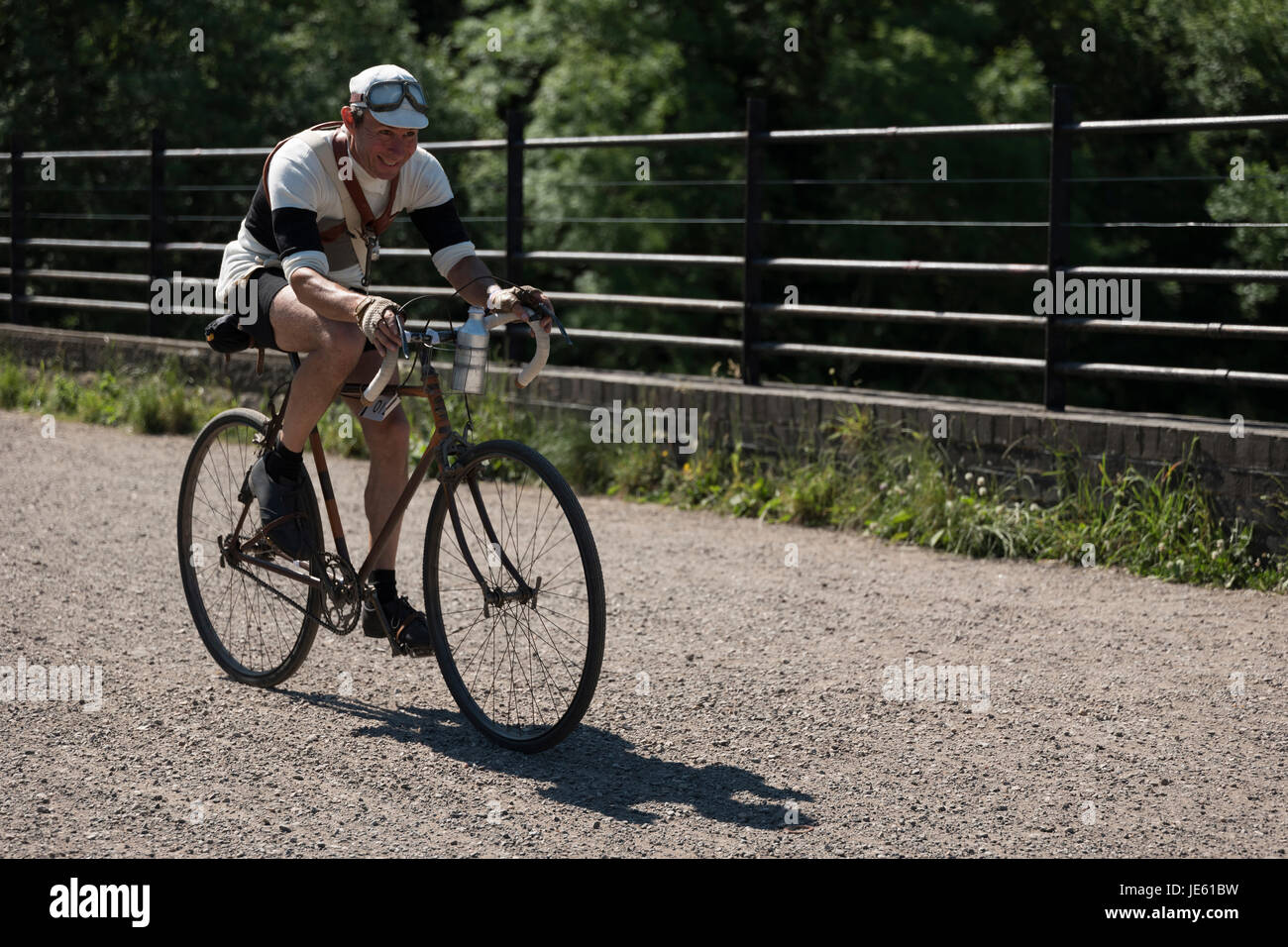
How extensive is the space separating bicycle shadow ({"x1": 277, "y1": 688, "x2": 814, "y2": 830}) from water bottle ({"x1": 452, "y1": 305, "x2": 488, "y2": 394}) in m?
1.08

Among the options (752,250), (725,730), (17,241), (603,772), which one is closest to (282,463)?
(603,772)

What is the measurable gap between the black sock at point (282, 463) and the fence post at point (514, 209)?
18.5ft

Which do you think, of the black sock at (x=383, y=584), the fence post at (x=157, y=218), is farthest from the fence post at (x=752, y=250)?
the fence post at (x=157, y=218)

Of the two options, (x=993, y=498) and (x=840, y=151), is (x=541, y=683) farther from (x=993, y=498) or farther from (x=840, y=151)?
(x=840, y=151)

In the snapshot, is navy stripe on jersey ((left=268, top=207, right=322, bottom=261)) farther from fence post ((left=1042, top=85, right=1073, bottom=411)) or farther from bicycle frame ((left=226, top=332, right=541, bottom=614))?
fence post ((left=1042, top=85, right=1073, bottom=411))

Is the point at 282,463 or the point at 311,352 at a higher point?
the point at 311,352

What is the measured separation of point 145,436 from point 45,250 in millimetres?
7743

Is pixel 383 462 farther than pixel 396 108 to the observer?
Yes

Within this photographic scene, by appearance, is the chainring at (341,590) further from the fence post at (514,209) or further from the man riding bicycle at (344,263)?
the fence post at (514,209)

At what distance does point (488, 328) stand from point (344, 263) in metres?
0.78

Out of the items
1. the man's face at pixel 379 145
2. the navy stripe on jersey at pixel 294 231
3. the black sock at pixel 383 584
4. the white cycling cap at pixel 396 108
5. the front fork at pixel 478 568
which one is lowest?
the black sock at pixel 383 584

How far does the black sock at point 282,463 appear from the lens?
5.12 metres

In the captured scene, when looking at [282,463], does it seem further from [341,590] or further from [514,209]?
[514,209]

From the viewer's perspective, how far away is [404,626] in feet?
16.4
